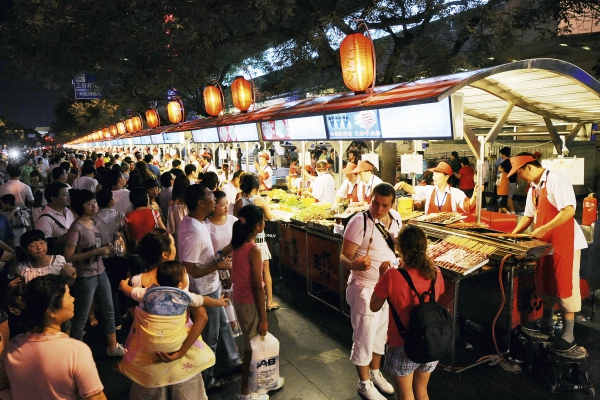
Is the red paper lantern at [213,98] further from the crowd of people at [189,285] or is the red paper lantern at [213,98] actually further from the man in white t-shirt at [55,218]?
the man in white t-shirt at [55,218]

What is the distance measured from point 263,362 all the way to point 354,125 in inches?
148

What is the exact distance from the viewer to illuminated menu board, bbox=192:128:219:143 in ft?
40.7

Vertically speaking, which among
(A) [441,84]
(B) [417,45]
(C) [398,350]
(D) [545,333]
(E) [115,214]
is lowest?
(D) [545,333]

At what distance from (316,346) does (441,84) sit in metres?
3.65

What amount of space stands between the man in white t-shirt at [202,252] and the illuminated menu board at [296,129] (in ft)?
11.6

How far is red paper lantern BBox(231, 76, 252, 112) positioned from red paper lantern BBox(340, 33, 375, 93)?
476cm

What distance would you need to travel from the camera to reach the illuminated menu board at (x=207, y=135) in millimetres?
12414

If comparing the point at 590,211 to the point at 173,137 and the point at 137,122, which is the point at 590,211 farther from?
the point at 137,122

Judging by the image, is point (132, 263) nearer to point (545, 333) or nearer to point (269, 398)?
point (269, 398)

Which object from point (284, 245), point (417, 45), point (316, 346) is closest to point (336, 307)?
point (316, 346)

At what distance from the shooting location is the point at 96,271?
4.81 meters

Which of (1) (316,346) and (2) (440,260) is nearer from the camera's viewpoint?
(2) (440,260)

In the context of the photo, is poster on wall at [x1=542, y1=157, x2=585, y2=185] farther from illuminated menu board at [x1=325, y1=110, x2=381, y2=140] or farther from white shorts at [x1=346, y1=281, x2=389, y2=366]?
white shorts at [x1=346, y1=281, x2=389, y2=366]

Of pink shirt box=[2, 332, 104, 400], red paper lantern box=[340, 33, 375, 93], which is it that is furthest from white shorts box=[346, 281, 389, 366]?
red paper lantern box=[340, 33, 375, 93]
